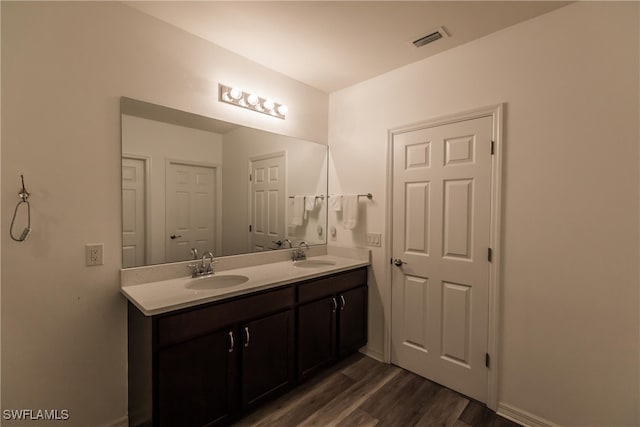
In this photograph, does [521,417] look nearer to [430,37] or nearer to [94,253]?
[430,37]

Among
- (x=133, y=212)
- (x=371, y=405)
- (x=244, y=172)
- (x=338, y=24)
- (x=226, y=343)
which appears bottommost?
(x=371, y=405)

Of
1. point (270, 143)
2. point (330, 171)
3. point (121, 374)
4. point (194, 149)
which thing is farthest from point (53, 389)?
point (330, 171)

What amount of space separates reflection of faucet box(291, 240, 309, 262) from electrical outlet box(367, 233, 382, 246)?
0.60m

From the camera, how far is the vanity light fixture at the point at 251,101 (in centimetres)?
218

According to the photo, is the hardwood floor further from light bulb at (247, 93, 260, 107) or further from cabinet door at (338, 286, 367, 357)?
light bulb at (247, 93, 260, 107)

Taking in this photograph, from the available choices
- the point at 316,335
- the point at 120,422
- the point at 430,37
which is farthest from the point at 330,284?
the point at 430,37

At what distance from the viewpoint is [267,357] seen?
1848mm

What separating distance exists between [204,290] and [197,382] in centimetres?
48

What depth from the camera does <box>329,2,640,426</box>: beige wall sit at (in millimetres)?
1497

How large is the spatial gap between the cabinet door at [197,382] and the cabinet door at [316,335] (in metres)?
0.53

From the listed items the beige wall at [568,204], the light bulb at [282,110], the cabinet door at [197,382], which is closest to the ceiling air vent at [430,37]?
the beige wall at [568,204]

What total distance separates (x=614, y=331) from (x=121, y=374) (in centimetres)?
278

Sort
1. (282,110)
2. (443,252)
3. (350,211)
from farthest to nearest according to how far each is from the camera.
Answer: (350,211) → (282,110) → (443,252)

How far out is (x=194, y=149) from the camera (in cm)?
210
